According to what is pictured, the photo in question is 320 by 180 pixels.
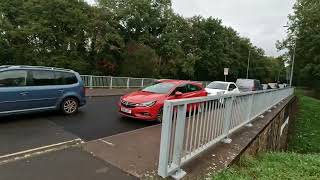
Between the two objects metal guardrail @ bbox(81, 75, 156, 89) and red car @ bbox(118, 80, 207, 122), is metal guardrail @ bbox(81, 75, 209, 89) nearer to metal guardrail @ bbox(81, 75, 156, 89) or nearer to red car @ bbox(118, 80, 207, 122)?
metal guardrail @ bbox(81, 75, 156, 89)

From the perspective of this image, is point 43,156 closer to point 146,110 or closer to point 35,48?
point 146,110

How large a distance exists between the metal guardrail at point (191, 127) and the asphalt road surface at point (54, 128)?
2809mm

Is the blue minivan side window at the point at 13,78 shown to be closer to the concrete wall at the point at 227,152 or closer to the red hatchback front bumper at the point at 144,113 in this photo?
the red hatchback front bumper at the point at 144,113

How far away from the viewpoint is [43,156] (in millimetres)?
4465

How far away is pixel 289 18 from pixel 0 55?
41.9 m

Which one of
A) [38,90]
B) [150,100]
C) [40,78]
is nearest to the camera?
[38,90]

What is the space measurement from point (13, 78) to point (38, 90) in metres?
0.75

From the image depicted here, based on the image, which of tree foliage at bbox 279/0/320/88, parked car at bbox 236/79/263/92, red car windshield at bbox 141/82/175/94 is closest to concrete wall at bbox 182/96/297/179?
red car windshield at bbox 141/82/175/94

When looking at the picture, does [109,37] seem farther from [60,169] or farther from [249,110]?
[60,169]

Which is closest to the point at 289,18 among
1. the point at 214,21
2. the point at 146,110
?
the point at 214,21

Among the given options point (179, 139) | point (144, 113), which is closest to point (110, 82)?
point (144, 113)

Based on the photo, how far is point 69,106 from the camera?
330 inches

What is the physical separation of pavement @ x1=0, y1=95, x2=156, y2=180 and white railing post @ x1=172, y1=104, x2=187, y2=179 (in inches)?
29.8

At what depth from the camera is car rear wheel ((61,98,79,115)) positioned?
323 inches
